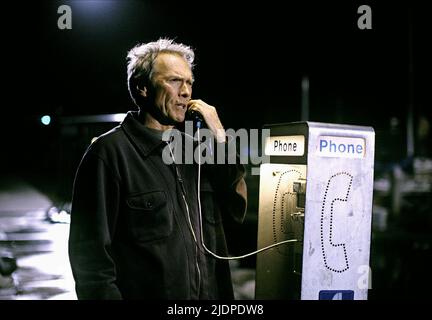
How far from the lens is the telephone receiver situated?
2586mm

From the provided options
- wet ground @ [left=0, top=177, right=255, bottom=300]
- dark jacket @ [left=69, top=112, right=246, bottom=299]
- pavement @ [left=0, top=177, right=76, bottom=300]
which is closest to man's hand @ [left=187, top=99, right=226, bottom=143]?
dark jacket @ [left=69, top=112, right=246, bottom=299]

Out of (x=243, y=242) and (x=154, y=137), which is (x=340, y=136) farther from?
(x=243, y=242)

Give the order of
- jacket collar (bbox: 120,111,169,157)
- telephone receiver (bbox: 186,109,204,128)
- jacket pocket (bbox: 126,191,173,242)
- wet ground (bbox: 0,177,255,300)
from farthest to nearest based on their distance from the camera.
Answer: wet ground (bbox: 0,177,255,300) → telephone receiver (bbox: 186,109,204,128) → jacket collar (bbox: 120,111,169,157) → jacket pocket (bbox: 126,191,173,242)

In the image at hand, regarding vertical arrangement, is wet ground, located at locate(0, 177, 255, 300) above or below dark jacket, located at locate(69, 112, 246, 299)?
below

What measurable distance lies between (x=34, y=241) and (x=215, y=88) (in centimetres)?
1384

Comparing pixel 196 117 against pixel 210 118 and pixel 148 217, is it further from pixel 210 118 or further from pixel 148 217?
pixel 148 217

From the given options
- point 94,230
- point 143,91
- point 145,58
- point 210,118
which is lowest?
point 94,230

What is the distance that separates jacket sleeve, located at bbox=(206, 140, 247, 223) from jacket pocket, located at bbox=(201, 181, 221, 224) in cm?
5

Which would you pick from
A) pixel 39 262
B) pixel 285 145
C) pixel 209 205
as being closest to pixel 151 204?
pixel 209 205

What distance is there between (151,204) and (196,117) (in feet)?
1.96

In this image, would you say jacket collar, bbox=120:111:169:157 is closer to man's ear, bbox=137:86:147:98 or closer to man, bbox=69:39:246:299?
man, bbox=69:39:246:299

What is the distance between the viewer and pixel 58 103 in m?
13.1

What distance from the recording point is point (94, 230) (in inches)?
81.5
